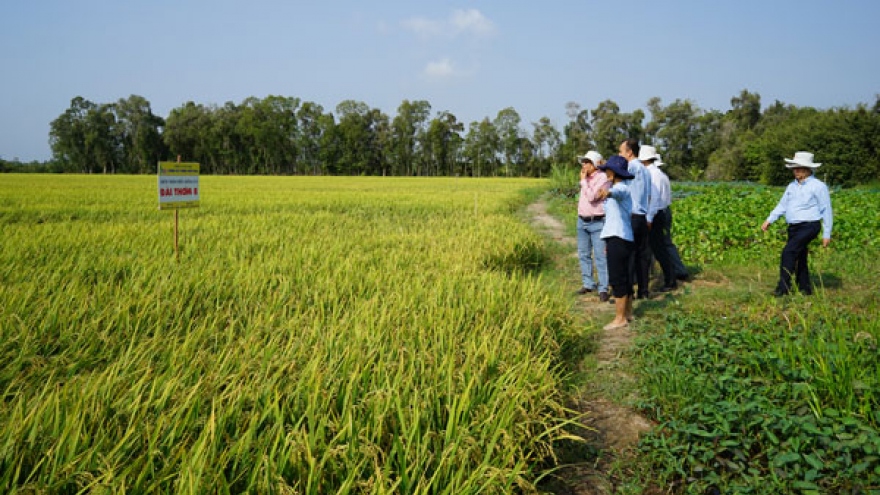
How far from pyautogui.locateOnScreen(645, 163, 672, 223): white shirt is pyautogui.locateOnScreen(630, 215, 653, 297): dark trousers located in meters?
0.21

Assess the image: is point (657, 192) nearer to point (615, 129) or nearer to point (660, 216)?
point (660, 216)

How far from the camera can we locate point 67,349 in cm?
277

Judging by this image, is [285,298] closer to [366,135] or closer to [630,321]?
[630,321]

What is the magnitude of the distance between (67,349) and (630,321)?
4354mm

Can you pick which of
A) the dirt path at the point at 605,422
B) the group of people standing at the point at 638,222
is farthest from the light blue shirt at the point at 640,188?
the dirt path at the point at 605,422

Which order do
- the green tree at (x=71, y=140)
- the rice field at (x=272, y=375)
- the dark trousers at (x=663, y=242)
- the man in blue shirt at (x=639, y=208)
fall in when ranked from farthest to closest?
the green tree at (x=71, y=140) < the dark trousers at (x=663, y=242) < the man in blue shirt at (x=639, y=208) < the rice field at (x=272, y=375)

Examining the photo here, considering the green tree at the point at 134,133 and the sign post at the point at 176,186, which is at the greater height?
the green tree at the point at 134,133

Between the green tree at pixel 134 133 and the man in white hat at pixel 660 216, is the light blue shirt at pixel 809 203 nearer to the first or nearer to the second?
the man in white hat at pixel 660 216

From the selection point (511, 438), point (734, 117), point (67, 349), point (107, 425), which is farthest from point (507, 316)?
point (734, 117)

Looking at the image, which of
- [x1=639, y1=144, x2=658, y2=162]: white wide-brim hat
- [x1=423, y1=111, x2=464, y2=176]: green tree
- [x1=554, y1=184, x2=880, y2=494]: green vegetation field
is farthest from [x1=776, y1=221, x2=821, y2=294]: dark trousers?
[x1=423, y1=111, x2=464, y2=176]: green tree

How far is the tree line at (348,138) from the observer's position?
55.0 metres

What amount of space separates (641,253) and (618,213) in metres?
1.23

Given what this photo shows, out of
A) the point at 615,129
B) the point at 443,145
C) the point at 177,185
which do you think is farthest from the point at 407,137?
the point at 177,185

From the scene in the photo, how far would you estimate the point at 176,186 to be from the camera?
5785 mm
